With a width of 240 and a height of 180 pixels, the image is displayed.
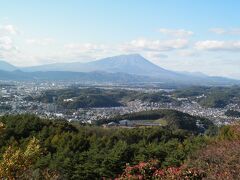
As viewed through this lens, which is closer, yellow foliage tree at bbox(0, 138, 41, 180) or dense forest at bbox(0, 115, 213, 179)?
yellow foliage tree at bbox(0, 138, 41, 180)

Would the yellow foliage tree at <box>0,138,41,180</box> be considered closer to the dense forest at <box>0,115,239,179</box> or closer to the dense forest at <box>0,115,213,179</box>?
the dense forest at <box>0,115,239,179</box>

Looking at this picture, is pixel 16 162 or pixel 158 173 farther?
pixel 158 173

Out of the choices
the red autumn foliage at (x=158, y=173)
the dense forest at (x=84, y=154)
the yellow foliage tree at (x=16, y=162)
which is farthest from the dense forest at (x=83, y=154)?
the red autumn foliage at (x=158, y=173)

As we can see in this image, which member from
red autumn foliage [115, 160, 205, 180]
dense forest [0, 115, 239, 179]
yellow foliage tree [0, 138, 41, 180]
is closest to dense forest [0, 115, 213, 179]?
dense forest [0, 115, 239, 179]

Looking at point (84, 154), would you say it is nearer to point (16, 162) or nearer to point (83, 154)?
point (83, 154)

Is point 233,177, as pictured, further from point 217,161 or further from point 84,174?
point 84,174

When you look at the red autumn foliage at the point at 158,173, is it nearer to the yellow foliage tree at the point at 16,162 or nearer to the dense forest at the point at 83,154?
the yellow foliage tree at the point at 16,162

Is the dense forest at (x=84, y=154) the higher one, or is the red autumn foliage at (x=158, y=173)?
the red autumn foliage at (x=158, y=173)

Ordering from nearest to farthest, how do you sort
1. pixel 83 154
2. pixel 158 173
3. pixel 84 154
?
pixel 158 173, pixel 83 154, pixel 84 154

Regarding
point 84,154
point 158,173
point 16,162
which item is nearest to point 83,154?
point 84,154

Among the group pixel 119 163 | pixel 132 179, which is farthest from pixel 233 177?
pixel 119 163

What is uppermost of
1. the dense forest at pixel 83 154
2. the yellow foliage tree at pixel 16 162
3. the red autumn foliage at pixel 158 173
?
the yellow foliage tree at pixel 16 162
